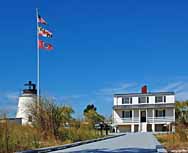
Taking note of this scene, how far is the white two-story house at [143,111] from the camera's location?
62844mm

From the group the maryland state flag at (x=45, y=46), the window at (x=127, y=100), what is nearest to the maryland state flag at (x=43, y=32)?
the maryland state flag at (x=45, y=46)

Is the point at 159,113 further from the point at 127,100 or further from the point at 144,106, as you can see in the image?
the point at 127,100

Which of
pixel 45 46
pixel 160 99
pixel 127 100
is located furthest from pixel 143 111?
pixel 45 46

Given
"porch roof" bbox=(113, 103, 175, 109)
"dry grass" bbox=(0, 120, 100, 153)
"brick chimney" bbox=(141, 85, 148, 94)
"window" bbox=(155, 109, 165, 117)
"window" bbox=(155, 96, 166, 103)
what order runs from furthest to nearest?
1. "brick chimney" bbox=(141, 85, 148, 94)
2. "window" bbox=(155, 96, 166, 103)
3. "window" bbox=(155, 109, 165, 117)
4. "porch roof" bbox=(113, 103, 175, 109)
5. "dry grass" bbox=(0, 120, 100, 153)

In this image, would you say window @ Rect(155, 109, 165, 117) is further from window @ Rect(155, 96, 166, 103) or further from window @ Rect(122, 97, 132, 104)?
window @ Rect(122, 97, 132, 104)

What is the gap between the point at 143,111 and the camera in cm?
6419

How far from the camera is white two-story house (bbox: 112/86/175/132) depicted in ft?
206

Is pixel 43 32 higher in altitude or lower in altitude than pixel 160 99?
higher

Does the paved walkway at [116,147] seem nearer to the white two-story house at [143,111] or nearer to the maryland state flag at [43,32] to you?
the maryland state flag at [43,32]

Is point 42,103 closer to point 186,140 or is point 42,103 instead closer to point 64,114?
point 64,114

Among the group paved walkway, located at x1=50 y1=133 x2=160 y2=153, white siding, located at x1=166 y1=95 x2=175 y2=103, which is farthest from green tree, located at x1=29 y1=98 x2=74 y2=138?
white siding, located at x1=166 y1=95 x2=175 y2=103

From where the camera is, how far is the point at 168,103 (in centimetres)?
6275

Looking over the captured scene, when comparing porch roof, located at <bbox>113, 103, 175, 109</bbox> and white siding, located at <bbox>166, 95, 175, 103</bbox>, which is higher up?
white siding, located at <bbox>166, 95, 175, 103</bbox>

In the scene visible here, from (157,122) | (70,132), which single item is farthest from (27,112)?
(157,122)
